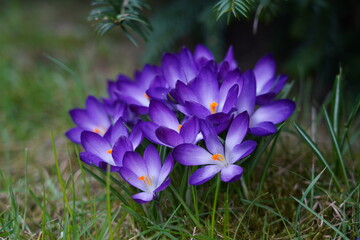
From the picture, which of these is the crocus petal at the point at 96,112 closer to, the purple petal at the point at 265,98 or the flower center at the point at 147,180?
the flower center at the point at 147,180

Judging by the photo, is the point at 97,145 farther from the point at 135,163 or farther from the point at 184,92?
the point at 184,92

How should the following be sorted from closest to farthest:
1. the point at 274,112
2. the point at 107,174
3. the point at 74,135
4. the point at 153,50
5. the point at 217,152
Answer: the point at 107,174 → the point at 217,152 → the point at 274,112 → the point at 74,135 → the point at 153,50

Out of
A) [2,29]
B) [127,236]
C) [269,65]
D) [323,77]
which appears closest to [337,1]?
[323,77]

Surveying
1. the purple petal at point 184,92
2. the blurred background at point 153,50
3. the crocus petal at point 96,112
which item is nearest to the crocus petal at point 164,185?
the purple petal at point 184,92

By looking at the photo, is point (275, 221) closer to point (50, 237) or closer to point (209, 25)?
point (50, 237)

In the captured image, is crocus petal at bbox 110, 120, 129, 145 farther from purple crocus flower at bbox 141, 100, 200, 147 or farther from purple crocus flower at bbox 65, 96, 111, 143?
purple crocus flower at bbox 65, 96, 111, 143

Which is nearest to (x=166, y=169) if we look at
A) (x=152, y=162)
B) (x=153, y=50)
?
(x=152, y=162)

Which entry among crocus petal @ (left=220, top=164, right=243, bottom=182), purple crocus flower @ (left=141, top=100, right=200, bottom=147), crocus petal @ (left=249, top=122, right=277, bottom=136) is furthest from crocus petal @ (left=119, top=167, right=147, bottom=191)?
crocus petal @ (left=249, top=122, right=277, bottom=136)
